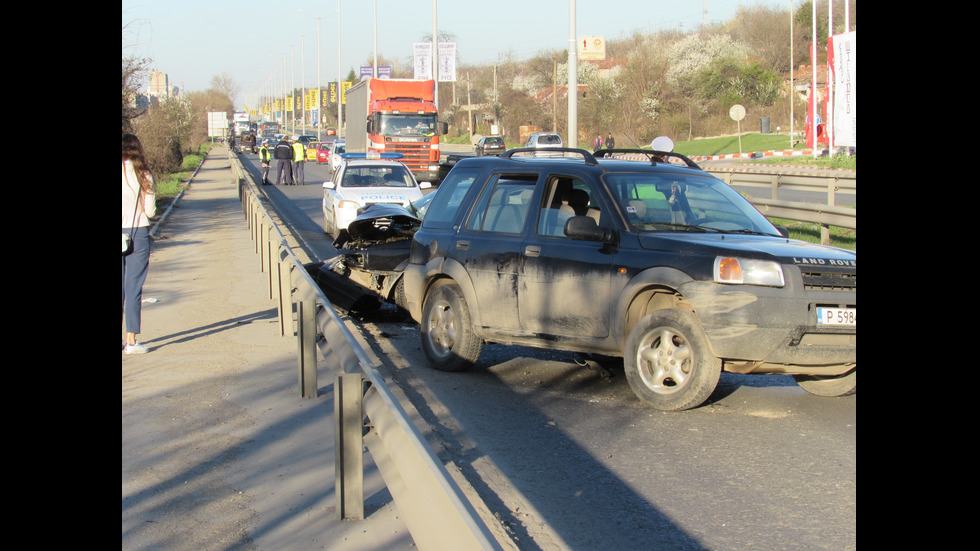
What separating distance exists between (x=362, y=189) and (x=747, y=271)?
13.4 m

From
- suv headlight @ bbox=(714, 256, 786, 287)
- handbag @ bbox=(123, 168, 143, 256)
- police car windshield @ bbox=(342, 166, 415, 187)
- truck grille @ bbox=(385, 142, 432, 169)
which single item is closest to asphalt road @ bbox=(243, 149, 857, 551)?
suv headlight @ bbox=(714, 256, 786, 287)

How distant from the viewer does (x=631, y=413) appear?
6695 mm

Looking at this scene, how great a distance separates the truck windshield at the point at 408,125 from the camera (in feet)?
118

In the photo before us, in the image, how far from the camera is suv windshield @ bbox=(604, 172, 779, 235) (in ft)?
23.4

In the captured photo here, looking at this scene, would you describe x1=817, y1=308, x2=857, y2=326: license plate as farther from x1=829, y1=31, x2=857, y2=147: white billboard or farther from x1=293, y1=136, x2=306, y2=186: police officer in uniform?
x1=293, y1=136, x2=306, y2=186: police officer in uniform

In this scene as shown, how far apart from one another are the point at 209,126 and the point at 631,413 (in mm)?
90333

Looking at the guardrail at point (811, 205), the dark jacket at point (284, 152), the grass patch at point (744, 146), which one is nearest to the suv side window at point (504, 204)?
the guardrail at point (811, 205)

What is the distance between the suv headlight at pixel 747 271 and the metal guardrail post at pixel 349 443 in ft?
9.60

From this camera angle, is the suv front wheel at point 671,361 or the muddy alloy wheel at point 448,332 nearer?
the suv front wheel at point 671,361

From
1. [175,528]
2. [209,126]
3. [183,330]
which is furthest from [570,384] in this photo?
[209,126]

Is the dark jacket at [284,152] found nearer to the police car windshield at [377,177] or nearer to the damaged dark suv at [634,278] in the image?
the police car windshield at [377,177]

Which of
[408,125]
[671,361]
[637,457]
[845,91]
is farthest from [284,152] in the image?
[637,457]
